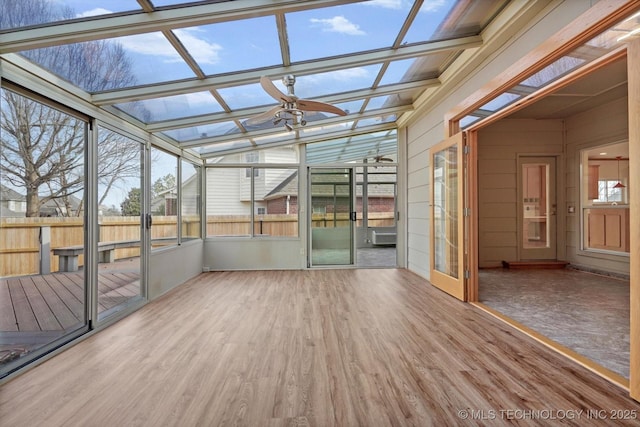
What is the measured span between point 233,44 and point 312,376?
286cm

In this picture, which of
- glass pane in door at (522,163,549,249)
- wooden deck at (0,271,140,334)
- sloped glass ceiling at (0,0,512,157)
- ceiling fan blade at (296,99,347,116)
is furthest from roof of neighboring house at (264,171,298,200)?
glass pane in door at (522,163,549,249)

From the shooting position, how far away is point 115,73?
2.86 meters

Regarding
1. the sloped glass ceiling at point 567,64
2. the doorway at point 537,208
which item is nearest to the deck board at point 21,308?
the sloped glass ceiling at point 567,64

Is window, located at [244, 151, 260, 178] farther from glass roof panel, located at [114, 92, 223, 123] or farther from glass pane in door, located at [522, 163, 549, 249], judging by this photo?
glass pane in door, located at [522, 163, 549, 249]

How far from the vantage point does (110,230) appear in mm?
3447

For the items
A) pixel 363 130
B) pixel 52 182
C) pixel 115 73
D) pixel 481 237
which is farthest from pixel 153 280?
pixel 481 237

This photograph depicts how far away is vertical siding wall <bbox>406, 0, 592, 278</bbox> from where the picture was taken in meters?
2.62

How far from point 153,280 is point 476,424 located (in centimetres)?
407

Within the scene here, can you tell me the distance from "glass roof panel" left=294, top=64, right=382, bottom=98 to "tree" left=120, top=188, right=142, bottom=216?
2.22 m

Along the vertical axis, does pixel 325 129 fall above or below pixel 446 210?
above

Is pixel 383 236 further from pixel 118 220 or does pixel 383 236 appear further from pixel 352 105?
pixel 118 220

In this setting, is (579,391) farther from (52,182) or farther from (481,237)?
(481,237)

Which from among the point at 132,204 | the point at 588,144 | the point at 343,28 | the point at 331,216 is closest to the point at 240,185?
the point at 331,216

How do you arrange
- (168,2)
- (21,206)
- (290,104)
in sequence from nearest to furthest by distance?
1. (168,2)
2. (21,206)
3. (290,104)
